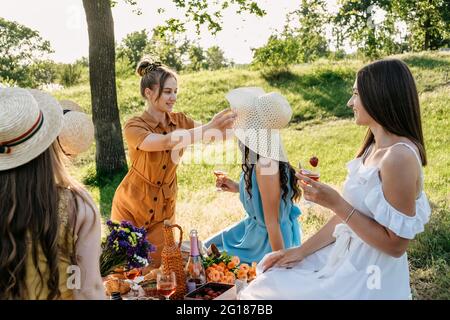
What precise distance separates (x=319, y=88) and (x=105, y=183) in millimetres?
7037

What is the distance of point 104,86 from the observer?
9.67 meters

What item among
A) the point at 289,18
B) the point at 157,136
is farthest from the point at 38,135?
the point at 289,18

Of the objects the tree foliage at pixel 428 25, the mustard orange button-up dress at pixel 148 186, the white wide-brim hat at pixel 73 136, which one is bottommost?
the mustard orange button-up dress at pixel 148 186

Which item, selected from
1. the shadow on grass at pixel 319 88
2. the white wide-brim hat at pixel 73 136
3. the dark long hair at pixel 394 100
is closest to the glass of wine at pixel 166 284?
the white wide-brim hat at pixel 73 136

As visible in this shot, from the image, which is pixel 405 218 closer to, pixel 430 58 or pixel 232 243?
pixel 232 243

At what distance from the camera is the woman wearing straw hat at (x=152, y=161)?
462 cm

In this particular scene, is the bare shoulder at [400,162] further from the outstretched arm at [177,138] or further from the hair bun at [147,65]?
the hair bun at [147,65]

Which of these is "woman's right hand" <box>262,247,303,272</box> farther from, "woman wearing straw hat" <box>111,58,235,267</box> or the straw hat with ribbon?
the straw hat with ribbon

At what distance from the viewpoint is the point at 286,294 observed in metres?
3.00

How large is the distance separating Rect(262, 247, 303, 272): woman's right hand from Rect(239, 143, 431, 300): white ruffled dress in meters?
0.15

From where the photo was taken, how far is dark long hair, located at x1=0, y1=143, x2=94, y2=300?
2176 mm

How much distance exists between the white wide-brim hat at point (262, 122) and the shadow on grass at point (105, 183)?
5.08 meters

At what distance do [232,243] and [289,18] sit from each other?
1426 inches

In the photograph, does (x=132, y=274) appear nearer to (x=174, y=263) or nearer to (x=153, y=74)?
(x=174, y=263)
